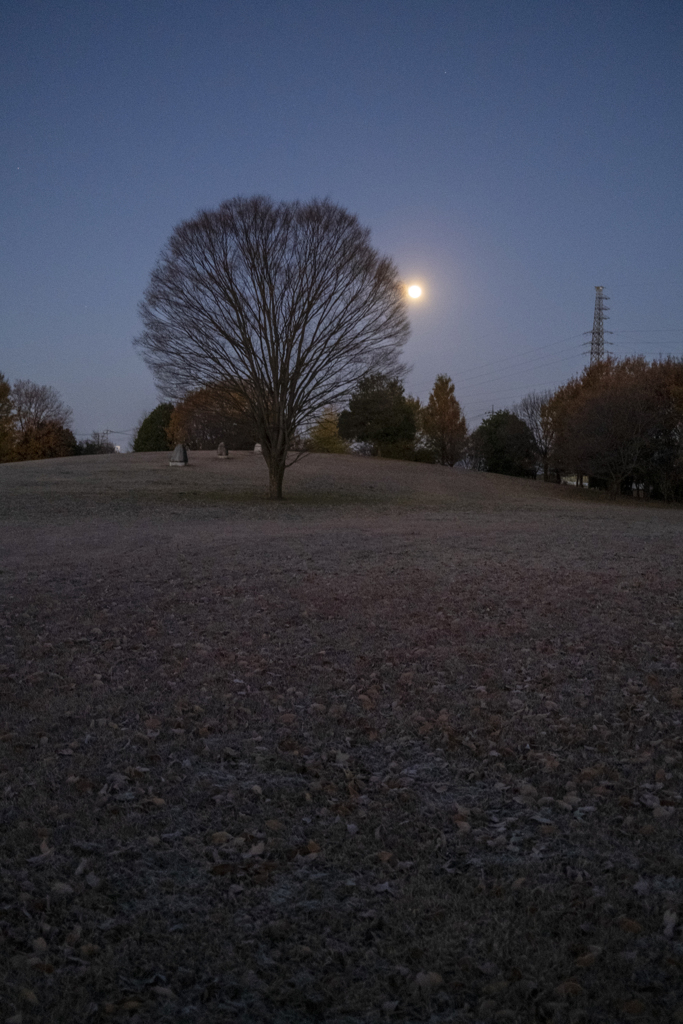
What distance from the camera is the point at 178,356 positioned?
867 inches

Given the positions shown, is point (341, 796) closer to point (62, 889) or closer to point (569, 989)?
point (62, 889)

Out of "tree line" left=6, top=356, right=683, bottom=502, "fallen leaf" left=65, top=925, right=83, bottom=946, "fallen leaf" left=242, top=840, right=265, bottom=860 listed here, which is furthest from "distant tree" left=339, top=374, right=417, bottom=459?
"fallen leaf" left=65, top=925, right=83, bottom=946

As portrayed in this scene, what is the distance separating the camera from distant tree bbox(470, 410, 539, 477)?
168 ft

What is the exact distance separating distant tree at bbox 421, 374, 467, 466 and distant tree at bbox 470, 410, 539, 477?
1.23m

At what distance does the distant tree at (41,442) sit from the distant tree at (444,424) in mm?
30464

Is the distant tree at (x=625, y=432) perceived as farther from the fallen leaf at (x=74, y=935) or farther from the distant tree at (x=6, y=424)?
the distant tree at (x=6, y=424)

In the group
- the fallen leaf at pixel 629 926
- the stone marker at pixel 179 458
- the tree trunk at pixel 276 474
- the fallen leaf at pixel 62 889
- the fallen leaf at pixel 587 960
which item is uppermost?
the stone marker at pixel 179 458

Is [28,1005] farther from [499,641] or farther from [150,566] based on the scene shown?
[150,566]

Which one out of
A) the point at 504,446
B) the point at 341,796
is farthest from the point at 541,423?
the point at 341,796

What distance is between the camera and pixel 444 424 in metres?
57.3

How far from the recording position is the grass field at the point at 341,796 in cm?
289

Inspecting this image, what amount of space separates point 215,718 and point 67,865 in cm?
202

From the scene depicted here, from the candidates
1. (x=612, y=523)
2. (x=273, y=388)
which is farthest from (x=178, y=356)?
(x=612, y=523)

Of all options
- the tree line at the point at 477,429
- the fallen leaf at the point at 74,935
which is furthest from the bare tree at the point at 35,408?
the fallen leaf at the point at 74,935
